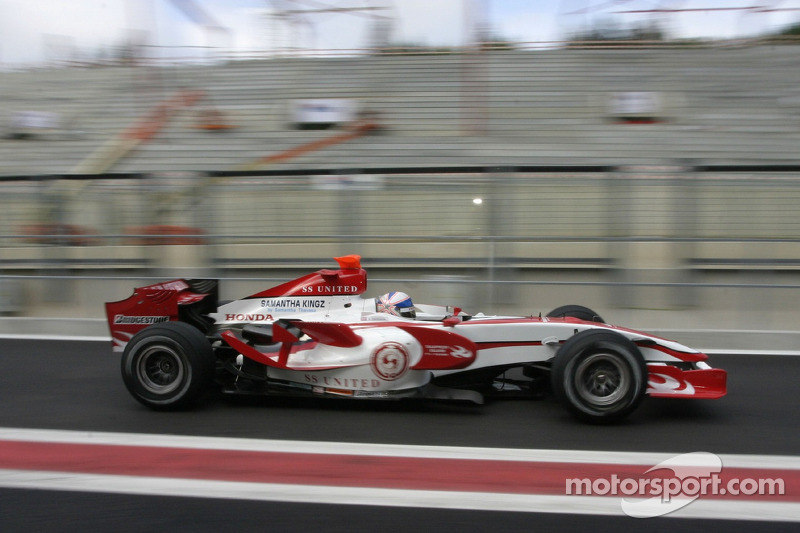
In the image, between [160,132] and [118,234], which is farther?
[160,132]

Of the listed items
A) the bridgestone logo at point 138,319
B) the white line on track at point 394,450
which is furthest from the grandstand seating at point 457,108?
the white line on track at point 394,450

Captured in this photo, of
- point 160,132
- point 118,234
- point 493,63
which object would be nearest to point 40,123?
point 160,132

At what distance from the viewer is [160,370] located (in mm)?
4566

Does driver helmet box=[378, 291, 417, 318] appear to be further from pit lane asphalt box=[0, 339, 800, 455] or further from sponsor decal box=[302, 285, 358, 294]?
pit lane asphalt box=[0, 339, 800, 455]

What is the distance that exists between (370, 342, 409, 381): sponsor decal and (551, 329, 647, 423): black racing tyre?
37.9 inches

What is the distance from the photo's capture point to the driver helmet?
4789 mm

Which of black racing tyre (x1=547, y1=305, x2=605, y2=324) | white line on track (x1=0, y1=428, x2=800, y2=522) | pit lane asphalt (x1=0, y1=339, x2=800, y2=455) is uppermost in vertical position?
black racing tyre (x1=547, y1=305, x2=605, y2=324)

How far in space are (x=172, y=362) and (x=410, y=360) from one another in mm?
1639

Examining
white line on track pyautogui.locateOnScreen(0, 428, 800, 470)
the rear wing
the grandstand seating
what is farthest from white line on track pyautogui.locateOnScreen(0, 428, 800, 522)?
the grandstand seating

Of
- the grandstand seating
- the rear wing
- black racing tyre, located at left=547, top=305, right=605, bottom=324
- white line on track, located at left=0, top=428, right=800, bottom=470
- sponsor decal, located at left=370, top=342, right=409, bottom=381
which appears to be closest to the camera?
white line on track, located at left=0, top=428, right=800, bottom=470

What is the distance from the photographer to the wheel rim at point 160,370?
4449mm

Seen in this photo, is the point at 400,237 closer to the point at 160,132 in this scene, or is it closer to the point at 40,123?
the point at 160,132

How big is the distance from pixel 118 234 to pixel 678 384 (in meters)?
6.77

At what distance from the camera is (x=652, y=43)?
15.6 metres
